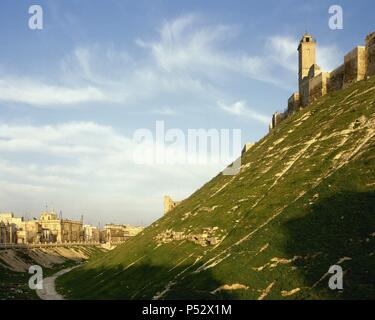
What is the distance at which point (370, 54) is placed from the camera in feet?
192

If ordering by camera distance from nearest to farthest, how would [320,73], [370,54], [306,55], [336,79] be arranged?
[370,54] → [336,79] → [320,73] → [306,55]

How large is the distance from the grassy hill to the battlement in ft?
9.12

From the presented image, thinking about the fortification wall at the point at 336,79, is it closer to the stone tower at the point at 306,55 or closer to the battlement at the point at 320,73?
the battlement at the point at 320,73

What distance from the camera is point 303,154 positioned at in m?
51.6

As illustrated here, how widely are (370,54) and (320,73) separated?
1303cm

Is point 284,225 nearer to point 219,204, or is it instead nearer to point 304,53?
point 219,204

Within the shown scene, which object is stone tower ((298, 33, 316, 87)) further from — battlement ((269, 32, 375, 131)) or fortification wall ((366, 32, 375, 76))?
fortification wall ((366, 32, 375, 76))

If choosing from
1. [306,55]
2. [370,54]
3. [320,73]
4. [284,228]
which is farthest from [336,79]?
[284,228]

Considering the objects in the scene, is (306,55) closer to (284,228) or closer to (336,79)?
(336,79)

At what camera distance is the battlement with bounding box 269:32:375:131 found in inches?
2355
